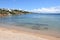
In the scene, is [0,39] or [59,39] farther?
[59,39]

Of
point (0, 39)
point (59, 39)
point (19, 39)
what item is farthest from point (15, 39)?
point (59, 39)

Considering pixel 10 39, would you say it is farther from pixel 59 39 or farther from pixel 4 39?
pixel 59 39

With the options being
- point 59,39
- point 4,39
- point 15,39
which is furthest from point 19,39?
point 59,39

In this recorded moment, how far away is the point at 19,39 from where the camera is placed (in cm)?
979

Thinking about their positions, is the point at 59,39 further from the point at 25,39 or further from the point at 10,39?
the point at 10,39

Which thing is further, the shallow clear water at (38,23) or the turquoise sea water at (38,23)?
the shallow clear water at (38,23)

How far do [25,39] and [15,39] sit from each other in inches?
28.8

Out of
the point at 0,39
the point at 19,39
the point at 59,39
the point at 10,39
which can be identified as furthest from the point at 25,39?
the point at 59,39

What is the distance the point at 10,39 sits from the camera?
966cm

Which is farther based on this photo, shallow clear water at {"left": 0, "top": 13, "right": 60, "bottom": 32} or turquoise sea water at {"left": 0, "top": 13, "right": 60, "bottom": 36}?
shallow clear water at {"left": 0, "top": 13, "right": 60, "bottom": 32}

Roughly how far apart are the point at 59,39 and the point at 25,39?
10.9ft

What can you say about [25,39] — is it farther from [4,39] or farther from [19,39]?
[4,39]

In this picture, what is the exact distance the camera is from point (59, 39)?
1154 centimetres

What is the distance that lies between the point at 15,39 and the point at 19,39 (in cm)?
29
